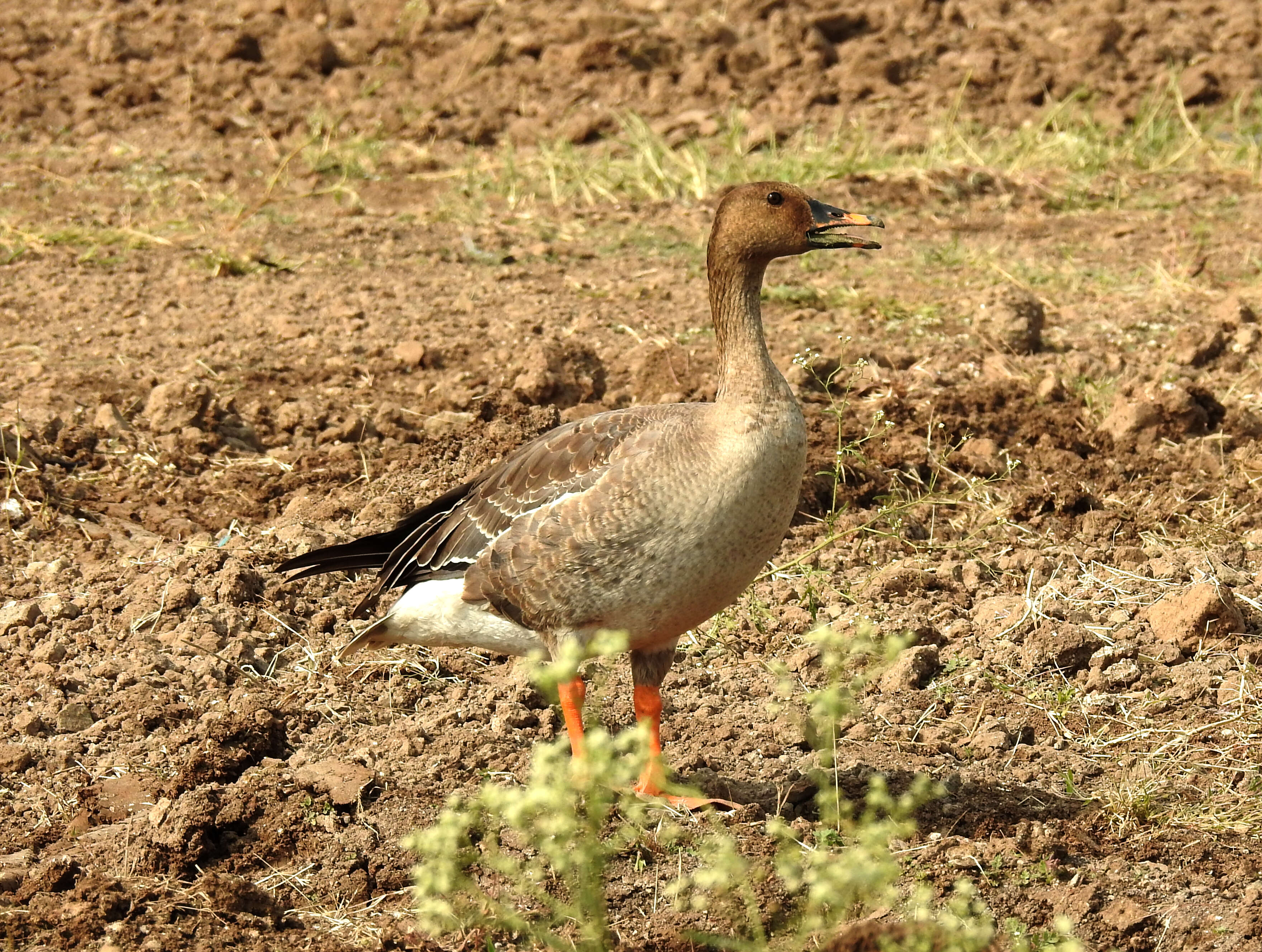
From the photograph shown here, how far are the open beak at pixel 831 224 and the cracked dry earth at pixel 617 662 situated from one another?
1.39 metres

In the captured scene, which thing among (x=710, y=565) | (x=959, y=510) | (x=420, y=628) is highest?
(x=710, y=565)

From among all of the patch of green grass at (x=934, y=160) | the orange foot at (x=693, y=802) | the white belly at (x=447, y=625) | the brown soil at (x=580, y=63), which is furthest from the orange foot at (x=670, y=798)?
the brown soil at (x=580, y=63)

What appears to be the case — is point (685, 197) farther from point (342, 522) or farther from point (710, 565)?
point (710, 565)

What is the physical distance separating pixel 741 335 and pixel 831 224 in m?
0.52

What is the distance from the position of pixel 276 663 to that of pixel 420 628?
101 centimetres

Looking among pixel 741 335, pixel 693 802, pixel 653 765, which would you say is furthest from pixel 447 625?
pixel 741 335

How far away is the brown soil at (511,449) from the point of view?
4793 millimetres

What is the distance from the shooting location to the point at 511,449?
7.27 m

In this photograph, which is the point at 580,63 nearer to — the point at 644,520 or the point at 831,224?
the point at 831,224

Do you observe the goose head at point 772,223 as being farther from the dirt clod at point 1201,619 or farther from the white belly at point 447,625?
the dirt clod at point 1201,619

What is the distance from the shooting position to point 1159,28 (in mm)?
13797

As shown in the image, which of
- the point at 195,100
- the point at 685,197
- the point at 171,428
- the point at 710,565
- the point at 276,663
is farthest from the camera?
the point at 195,100

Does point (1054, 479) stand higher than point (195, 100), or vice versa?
point (195, 100)

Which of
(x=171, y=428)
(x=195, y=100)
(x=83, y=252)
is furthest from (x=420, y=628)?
(x=195, y=100)
